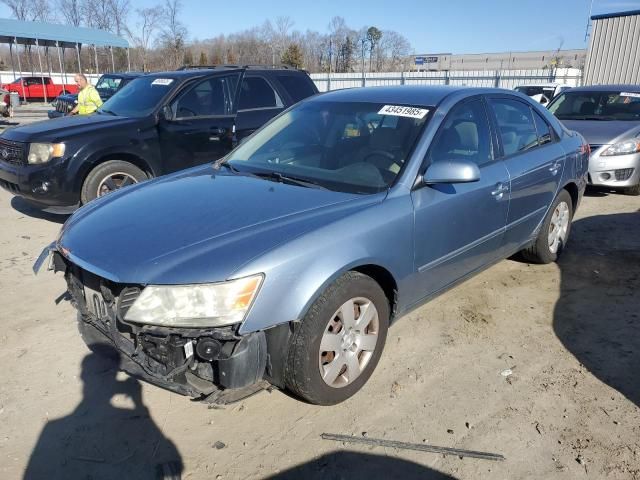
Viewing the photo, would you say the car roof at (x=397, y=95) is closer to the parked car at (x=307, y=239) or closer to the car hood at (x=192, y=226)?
the parked car at (x=307, y=239)

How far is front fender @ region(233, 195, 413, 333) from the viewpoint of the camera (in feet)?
7.68

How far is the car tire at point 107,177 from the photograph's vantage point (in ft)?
19.2

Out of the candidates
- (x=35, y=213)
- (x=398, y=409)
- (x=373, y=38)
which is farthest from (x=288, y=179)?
(x=373, y=38)

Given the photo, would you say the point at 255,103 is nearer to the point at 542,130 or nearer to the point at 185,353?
the point at 542,130

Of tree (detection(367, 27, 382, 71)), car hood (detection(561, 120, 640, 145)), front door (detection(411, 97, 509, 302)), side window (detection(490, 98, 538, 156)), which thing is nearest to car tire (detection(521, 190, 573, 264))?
side window (detection(490, 98, 538, 156))

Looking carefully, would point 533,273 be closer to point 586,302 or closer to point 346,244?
point 586,302

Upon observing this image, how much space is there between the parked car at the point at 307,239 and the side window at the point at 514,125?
22 mm

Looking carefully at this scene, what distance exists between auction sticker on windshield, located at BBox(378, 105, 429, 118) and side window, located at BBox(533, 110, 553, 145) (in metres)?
1.59

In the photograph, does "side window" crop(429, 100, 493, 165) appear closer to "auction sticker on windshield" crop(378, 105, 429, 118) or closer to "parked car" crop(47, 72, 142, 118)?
"auction sticker on windshield" crop(378, 105, 429, 118)

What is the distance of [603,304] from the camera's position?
415 cm

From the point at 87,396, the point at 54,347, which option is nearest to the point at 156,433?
the point at 87,396

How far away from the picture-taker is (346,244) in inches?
104

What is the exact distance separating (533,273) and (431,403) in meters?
2.44

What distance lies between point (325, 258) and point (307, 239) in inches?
5.3
